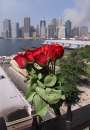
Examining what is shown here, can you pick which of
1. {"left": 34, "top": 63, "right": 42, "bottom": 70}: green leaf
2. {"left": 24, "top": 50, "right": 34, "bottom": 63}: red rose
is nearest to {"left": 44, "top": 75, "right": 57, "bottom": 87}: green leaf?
{"left": 34, "top": 63, "right": 42, "bottom": 70}: green leaf

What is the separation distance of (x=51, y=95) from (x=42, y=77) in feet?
0.71

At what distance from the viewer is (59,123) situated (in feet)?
8.80

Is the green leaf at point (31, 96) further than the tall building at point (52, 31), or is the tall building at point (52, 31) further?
the tall building at point (52, 31)

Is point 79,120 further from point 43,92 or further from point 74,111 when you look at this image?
point 43,92

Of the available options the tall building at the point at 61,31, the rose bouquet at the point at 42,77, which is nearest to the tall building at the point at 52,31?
the tall building at the point at 61,31

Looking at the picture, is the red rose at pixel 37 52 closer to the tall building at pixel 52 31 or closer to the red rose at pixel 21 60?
the red rose at pixel 21 60

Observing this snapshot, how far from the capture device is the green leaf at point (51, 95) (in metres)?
2.29

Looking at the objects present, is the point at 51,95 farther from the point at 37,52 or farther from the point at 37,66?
the point at 37,52

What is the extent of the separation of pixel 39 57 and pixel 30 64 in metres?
0.15

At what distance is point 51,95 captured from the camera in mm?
2289

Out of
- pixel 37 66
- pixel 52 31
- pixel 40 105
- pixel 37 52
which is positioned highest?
pixel 52 31

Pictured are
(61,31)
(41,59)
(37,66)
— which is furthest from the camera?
(61,31)

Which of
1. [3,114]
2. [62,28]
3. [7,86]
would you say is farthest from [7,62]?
[62,28]

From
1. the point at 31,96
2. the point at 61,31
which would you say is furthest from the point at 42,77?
the point at 61,31
